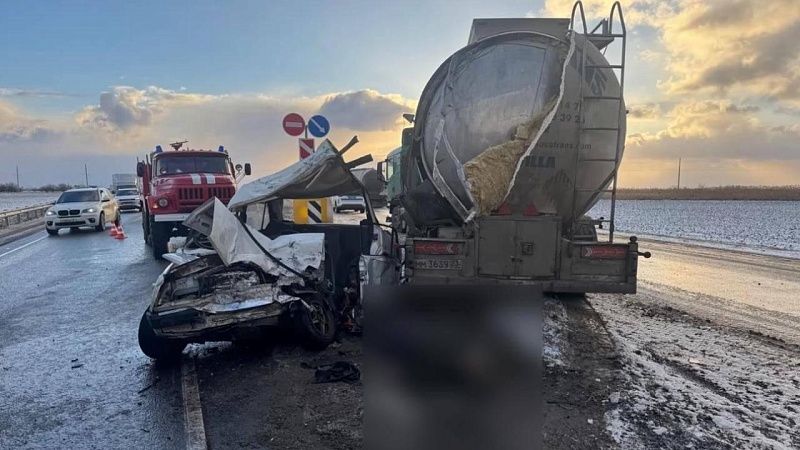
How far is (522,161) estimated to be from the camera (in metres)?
5.76

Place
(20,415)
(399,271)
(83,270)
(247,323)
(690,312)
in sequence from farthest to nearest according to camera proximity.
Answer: (83,270) < (690,312) < (399,271) < (247,323) < (20,415)

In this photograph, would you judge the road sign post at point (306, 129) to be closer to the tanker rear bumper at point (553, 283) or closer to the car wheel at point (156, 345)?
the car wheel at point (156, 345)

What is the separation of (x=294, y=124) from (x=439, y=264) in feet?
27.7

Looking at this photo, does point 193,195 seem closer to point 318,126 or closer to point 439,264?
point 318,126

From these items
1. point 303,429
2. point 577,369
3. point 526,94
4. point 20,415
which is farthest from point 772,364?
point 20,415

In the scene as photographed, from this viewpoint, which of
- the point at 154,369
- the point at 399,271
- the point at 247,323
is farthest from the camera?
the point at 399,271

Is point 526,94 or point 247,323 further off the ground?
point 526,94

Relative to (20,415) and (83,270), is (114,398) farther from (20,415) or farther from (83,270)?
(83,270)

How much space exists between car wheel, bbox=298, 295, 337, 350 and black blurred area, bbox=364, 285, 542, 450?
65 centimetres

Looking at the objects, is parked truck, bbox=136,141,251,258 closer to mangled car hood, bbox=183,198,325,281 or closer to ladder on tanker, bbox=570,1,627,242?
mangled car hood, bbox=183,198,325,281

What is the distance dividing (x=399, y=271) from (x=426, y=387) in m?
1.66

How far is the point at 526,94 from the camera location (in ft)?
19.6

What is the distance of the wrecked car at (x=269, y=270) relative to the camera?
5.08 meters

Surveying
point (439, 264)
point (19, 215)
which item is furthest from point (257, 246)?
point (19, 215)
